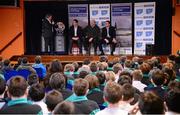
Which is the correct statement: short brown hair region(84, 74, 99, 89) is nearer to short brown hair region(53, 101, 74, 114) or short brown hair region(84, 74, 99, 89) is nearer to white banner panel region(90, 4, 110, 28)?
short brown hair region(53, 101, 74, 114)

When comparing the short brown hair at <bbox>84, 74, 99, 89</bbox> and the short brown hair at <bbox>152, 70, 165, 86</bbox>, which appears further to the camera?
the short brown hair at <bbox>152, 70, 165, 86</bbox>

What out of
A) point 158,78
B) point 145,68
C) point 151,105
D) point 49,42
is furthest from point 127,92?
point 49,42

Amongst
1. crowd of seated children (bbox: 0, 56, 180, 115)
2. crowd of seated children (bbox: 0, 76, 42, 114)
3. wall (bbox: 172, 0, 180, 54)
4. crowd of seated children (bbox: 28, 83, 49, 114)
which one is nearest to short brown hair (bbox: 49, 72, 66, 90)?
crowd of seated children (bbox: 0, 56, 180, 115)

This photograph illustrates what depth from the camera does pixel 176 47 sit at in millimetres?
14523

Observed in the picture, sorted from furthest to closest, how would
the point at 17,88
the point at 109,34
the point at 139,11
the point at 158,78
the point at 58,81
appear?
the point at 139,11 < the point at 109,34 < the point at 158,78 < the point at 58,81 < the point at 17,88

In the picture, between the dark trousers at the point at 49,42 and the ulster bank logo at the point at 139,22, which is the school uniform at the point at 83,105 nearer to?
the dark trousers at the point at 49,42

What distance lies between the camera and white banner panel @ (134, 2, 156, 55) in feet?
48.3

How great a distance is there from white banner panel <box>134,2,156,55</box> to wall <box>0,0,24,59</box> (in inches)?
181

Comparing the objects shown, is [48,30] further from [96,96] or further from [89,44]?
[96,96]

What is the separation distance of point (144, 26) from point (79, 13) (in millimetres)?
2684

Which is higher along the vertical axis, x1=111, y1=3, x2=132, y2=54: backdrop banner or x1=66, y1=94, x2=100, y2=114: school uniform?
x1=111, y1=3, x2=132, y2=54: backdrop banner

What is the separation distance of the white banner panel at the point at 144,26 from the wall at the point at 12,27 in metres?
4.59

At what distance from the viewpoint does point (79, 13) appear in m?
15.4

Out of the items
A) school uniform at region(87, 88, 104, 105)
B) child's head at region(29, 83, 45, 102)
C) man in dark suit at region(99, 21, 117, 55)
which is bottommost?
school uniform at region(87, 88, 104, 105)
